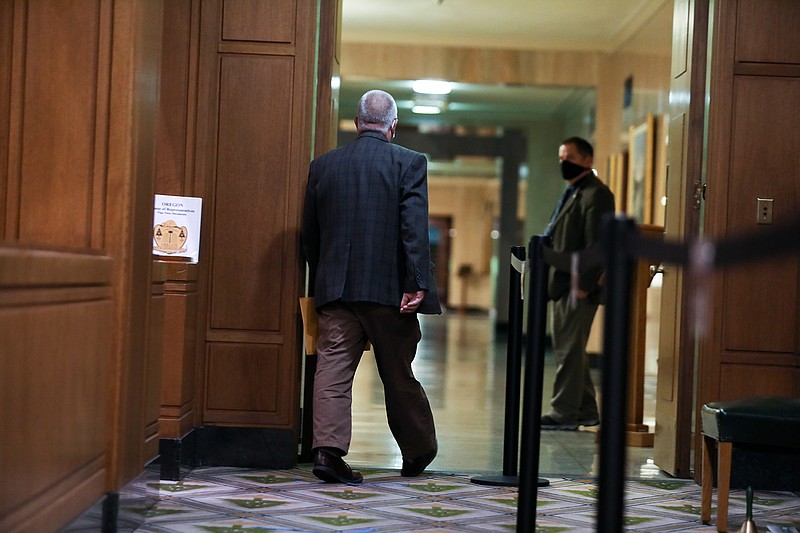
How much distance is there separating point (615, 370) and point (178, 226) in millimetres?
2653

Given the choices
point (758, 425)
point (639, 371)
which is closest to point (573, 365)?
point (639, 371)

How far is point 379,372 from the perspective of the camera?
4457 mm

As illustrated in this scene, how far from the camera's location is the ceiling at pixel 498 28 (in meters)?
10.0

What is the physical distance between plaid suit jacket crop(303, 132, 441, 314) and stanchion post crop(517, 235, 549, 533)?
117 centimetres

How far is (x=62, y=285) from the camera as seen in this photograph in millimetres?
2770

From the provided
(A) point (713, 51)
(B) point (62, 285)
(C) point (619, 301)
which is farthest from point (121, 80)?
(A) point (713, 51)

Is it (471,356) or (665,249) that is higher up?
(665,249)

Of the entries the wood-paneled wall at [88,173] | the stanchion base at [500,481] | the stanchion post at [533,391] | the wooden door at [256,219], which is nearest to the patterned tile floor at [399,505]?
the stanchion base at [500,481]

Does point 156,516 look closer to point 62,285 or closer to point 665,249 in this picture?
point 62,285

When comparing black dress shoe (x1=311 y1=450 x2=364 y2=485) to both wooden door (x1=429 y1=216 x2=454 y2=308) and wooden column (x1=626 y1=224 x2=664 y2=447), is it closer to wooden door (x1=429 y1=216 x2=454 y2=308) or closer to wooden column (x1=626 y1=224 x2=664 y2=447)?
wooden column (x1=626 y1=224 x2=664 y2=447)

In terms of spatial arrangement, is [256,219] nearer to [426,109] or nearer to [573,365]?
[573,365]

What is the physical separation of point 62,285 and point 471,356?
949 cm

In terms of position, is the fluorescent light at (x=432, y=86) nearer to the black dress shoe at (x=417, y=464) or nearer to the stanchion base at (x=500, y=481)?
the black dress shoe at (x=417, y=464)

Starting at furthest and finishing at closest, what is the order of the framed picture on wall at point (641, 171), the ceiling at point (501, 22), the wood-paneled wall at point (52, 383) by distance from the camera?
the ceiling at point (501, 22), the framed picture on wall at point (641, 171), the wood-paneled wall at point (52, 383)
